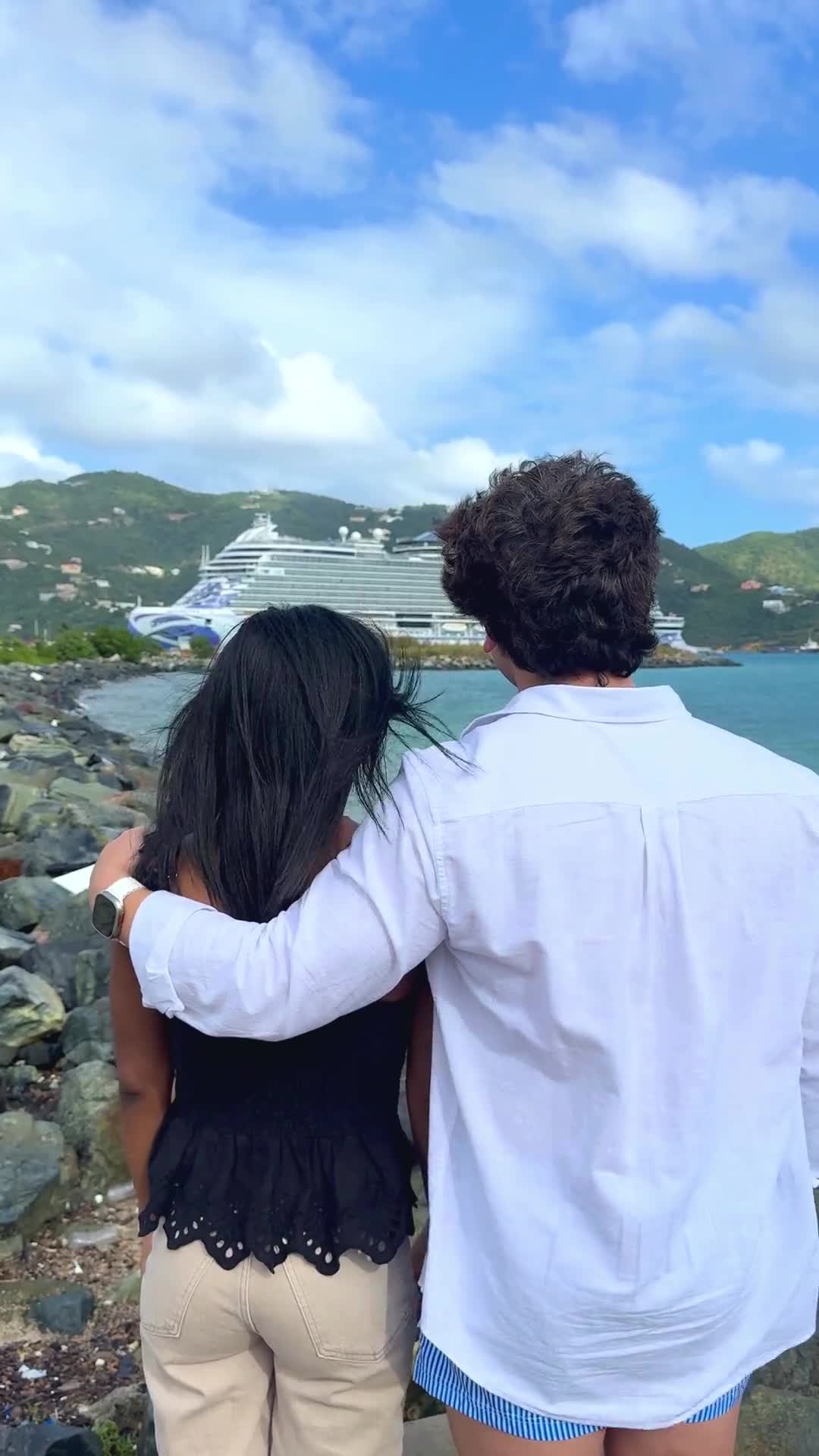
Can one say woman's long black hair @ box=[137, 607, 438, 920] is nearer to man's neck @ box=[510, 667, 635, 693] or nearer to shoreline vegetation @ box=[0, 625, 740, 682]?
man's neck @ box=[510, 667, 635, 693]

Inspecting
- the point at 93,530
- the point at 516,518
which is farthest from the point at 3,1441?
the point at 93,530

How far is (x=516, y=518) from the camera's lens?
3.41 ft

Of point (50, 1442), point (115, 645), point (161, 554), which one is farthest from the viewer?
point (161, 554)

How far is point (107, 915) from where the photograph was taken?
1.09 metres

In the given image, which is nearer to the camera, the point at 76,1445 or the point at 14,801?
the point at 76,1445

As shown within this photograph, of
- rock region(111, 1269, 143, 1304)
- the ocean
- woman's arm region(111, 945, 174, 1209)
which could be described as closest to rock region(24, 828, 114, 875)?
the ocean

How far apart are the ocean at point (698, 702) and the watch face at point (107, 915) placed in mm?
234

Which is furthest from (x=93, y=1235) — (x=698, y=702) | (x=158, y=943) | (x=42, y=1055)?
(x=698, y=702)

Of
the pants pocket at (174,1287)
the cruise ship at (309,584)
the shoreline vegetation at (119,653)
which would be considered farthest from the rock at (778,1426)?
the cruise ship at (309,584)

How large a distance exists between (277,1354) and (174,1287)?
Answer: 13 centimetres

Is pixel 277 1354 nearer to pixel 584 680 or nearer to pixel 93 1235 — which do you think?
pixel 584 680

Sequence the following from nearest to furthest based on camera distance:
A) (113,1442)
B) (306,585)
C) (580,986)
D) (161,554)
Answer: (580,986) < (113,1442) < (306,585) < (161,554)

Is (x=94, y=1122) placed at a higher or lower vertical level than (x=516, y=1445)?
lower

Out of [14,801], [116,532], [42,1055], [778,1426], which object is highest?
[116,532]
